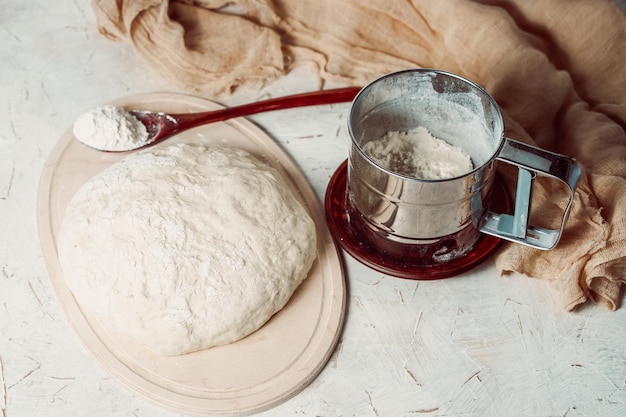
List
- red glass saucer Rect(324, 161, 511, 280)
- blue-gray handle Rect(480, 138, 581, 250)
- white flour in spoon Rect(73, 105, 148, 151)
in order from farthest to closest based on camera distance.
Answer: white flour in spoon Rect(73, 105, 148, 151)
red glass saucer Rect(324, 161, 511, 280)
blue-gray handle Rect(480, 138, 581, 250)

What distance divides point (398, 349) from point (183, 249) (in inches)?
14.3

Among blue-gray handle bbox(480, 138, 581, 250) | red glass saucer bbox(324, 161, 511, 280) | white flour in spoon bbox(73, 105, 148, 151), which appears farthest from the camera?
white flour in spoon bbox(73, 105, 148, 151)

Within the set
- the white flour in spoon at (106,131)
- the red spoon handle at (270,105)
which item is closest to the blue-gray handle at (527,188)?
the red spoon handle at (270,105)

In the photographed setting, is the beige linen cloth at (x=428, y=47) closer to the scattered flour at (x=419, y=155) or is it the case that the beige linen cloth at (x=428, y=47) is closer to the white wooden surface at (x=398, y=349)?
the scattered flour at (x=419, y=155)

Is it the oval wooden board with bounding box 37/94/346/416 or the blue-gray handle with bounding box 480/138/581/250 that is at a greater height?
the blue-gray handle with bounding box 480/138/581/250

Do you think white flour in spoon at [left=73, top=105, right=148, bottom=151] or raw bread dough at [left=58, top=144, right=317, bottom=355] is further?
white flour in spoon at [left=73, top=105, right=148, bottom=151]

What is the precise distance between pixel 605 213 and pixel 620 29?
435mm

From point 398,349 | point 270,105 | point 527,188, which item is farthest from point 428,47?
point 398,349

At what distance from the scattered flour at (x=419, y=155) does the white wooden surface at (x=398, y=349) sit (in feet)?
0.55

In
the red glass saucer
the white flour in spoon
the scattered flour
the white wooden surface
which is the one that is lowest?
the white wooden surface

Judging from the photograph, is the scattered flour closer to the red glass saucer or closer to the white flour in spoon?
the red glass saucer

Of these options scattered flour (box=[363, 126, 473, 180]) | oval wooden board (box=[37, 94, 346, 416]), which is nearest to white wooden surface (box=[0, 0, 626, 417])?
oval wooden board (box=[37, 94, 346, 416])

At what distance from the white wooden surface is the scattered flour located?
0.17 m

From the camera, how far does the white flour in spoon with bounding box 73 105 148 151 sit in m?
1.24
